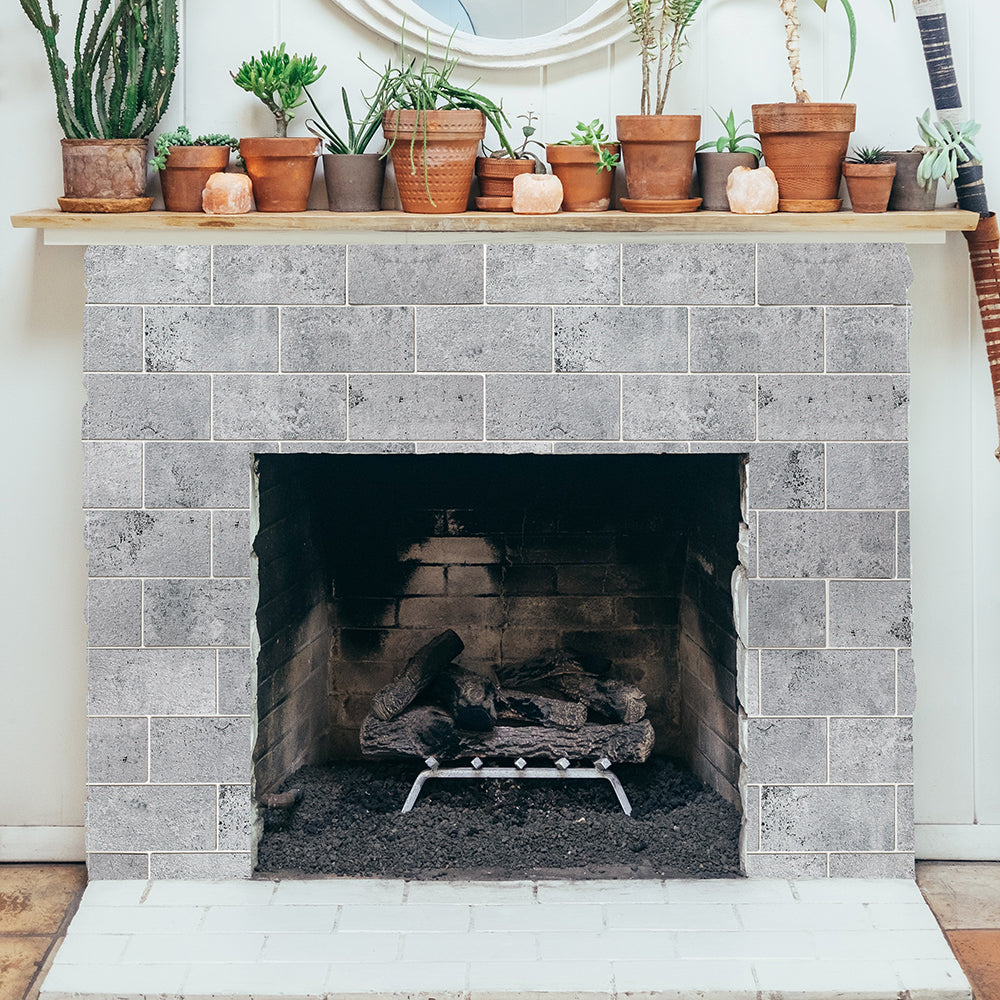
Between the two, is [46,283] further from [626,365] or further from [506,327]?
[626,365]

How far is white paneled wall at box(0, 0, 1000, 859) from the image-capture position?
2.42 m

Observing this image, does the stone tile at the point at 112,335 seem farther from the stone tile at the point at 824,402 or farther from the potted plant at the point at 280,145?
the stone tile at the point at 824,402

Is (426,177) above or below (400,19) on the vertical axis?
below

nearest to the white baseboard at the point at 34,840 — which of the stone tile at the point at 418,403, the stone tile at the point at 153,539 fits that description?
the stone tile at the point at 153,539

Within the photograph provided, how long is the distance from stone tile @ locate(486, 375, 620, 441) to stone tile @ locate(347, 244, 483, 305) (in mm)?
177

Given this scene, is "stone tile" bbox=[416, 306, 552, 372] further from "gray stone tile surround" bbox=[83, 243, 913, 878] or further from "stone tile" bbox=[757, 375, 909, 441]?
"stone tile" bbox=[757, 375, 909, 441]

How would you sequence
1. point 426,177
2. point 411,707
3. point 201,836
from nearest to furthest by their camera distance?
point 426,177 → point 201,836 → point 411,707

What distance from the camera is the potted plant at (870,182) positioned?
2305 millimetres

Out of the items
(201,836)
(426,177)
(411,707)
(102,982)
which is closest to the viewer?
(102,982)

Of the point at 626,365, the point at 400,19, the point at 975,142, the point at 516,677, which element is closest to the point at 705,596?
the point at 516,677

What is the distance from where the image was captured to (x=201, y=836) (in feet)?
7.95

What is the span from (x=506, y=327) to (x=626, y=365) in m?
0.24

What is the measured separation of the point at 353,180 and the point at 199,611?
2.84ft

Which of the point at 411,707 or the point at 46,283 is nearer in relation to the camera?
the point at 46,283
